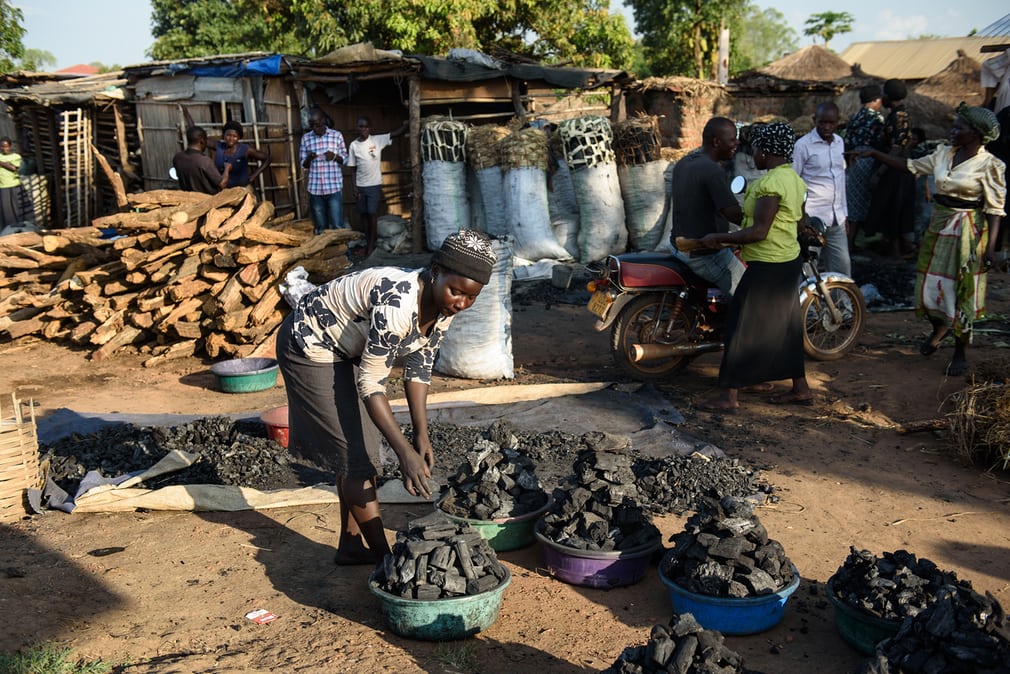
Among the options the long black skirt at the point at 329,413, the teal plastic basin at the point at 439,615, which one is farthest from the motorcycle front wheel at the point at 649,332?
the teal plastic basin at the point at 439,615

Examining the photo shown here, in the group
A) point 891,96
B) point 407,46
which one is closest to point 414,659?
point 891,96

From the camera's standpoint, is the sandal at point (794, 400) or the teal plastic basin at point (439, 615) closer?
the teal plastic basin at point (439, 615)

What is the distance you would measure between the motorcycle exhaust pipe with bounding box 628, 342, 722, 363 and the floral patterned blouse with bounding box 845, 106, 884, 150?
4860 millimetres

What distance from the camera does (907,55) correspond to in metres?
37.1

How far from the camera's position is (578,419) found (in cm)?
608

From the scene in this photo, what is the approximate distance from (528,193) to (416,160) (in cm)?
233

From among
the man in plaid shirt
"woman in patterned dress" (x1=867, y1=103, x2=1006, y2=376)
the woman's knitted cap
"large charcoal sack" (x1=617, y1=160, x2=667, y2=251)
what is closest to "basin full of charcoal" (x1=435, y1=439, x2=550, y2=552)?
the woman's knitted cap

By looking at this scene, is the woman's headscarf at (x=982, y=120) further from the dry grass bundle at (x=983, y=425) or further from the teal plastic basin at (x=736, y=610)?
the teal plastic basin at (x=736, y=610)

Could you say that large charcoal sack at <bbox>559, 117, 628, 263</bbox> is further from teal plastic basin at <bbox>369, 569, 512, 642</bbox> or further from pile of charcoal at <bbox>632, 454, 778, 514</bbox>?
teal plastic basin at <bbox>369, 569, 512, 642</bbox>

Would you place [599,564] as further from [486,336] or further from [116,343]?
[116,343]

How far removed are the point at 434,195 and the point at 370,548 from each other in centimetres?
913

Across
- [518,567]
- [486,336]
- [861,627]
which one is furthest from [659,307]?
[861,627]

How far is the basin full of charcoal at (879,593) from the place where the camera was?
3.14m

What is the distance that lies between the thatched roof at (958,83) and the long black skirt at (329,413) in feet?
77.2
